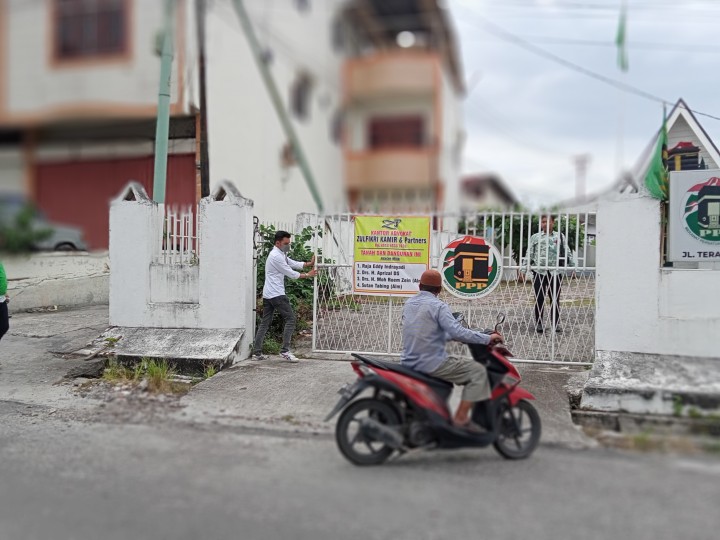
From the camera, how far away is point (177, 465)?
470 centimetres

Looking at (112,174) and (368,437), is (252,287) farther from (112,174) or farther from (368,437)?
(112,174)

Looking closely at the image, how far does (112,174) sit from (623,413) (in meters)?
5.14

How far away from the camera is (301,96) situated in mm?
3404

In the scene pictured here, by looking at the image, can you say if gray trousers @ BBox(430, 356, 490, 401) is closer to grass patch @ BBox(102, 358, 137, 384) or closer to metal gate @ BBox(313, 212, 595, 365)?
metal gate @ BBox(313, 212, 595, 365)

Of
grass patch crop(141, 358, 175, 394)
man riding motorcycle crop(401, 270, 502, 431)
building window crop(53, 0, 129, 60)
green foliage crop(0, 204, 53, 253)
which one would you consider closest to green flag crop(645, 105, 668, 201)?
man riding motorcycle crop(401, 270, 502, 431)

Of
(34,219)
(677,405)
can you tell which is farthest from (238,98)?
(677,405)

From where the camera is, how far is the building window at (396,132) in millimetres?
3256

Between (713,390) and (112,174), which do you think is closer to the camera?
(112,174)

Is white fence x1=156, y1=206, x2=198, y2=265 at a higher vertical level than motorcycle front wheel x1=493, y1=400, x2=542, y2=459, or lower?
higher

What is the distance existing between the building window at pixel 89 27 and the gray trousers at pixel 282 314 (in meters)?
6.18

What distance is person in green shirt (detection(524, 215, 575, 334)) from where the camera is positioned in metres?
7.23

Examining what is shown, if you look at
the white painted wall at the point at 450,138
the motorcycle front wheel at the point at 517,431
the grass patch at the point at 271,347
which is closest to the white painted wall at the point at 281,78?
the white painted wall at the point at 450,138

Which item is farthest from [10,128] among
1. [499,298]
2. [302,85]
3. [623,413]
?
[499,298]

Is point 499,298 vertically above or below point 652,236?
below
